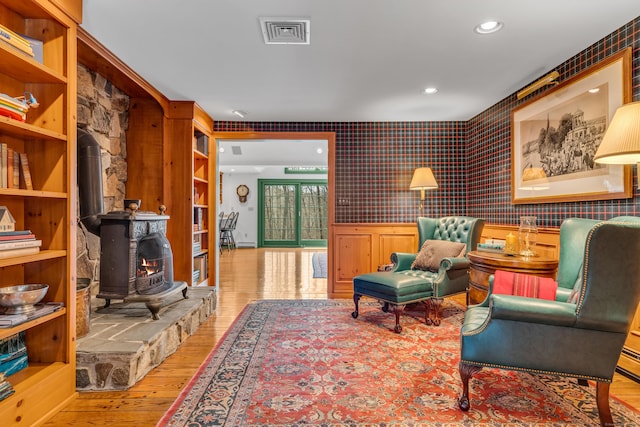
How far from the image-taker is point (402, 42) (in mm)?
2484

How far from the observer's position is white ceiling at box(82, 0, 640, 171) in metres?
2.07

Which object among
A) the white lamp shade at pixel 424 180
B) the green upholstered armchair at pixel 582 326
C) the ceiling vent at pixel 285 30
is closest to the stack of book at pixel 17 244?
the ceiling vent at pixel 285 30

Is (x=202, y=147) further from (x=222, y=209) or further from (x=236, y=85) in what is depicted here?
(x=222, y=209)

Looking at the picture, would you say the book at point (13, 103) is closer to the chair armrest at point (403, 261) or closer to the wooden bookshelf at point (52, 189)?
the wooden bookshelf at point (52, 189)

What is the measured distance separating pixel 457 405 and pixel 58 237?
244 cm

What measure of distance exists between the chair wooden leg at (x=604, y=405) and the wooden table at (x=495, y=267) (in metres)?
0.96

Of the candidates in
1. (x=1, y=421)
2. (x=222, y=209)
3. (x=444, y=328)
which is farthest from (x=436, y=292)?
(x=222, y=209)

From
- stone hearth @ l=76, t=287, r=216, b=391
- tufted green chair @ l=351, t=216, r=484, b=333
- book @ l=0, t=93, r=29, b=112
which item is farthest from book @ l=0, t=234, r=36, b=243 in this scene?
tufted green chair @ l=351, t=216, r=484, b=333

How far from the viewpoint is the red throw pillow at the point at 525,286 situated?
2062 mm

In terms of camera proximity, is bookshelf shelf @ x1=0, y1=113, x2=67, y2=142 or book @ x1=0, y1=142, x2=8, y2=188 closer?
bookshelf shelf @ x1=0, y1=113, x2=67, y2=142

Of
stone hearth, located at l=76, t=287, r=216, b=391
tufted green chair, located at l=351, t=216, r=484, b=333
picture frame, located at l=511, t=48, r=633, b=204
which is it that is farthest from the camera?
tufted green chair, located at l=351, t=216, r=484, b=333

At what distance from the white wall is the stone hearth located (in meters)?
6.98

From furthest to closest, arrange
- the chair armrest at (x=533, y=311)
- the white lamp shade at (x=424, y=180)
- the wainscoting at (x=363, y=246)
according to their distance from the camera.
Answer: the wainscoting at (x=363, y=246)
the white lamp shade at (x=424, y=180)
the chair armrest at (x=533, y=311)

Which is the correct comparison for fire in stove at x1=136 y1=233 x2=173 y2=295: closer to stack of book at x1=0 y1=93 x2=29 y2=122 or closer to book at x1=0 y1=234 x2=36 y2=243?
book at x1=0 y1=234 x2=36 y2=243
